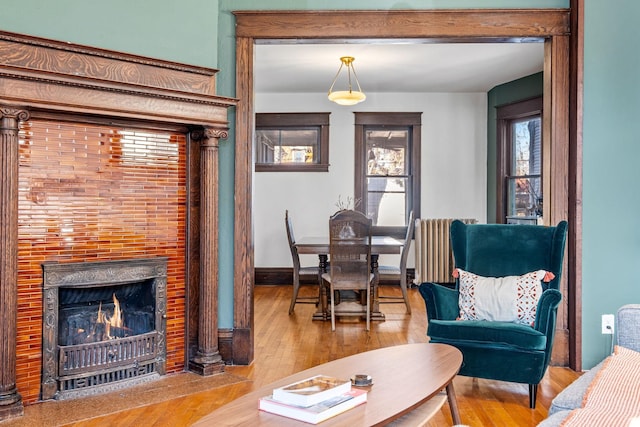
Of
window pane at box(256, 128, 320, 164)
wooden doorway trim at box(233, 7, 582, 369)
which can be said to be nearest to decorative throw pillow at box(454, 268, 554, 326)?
wooden doorway trim at box(233, 7, 582, 369)

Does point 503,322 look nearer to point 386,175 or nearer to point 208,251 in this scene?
point 208,251

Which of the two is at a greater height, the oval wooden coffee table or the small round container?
the small round container

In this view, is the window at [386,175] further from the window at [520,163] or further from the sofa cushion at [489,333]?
the sofa cushion at [489,333]

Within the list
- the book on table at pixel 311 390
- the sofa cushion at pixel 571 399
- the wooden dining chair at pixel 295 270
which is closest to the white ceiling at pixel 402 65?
the wooden dining chair at pixel 295 270

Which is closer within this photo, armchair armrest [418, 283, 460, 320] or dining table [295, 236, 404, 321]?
armchair armrest [418, 283, 460, 320]

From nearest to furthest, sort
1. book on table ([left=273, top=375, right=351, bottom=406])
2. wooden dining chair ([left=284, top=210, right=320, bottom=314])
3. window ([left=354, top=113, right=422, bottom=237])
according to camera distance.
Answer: book on table ([left=273, top=375, right=351, bottom=406]), wooden dining chair ([left=284, top=210, right=320, bottom=314]), window ([left=354, top=113, right=422, bottom=237])

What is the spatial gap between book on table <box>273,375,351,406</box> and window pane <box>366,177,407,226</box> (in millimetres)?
5932

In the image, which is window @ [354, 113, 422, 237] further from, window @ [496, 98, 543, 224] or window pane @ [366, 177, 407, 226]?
window @ [496, 98, 543, 224]

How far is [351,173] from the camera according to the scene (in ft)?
25.7

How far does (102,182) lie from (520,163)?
5265mm

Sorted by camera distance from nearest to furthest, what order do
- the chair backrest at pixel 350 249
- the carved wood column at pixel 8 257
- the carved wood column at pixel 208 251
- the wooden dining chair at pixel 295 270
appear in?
the carved wood column at pixel 8 257, the carved wood column at pixel 208 251, the chair backrest at pixel 350 249, the wooden dining chair at pixel 295 270

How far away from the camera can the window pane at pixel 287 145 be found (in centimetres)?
793

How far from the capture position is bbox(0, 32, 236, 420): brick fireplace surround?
115 inches

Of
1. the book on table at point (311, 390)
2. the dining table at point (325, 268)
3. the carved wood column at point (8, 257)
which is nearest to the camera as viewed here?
the book on table at point (311, 390)
